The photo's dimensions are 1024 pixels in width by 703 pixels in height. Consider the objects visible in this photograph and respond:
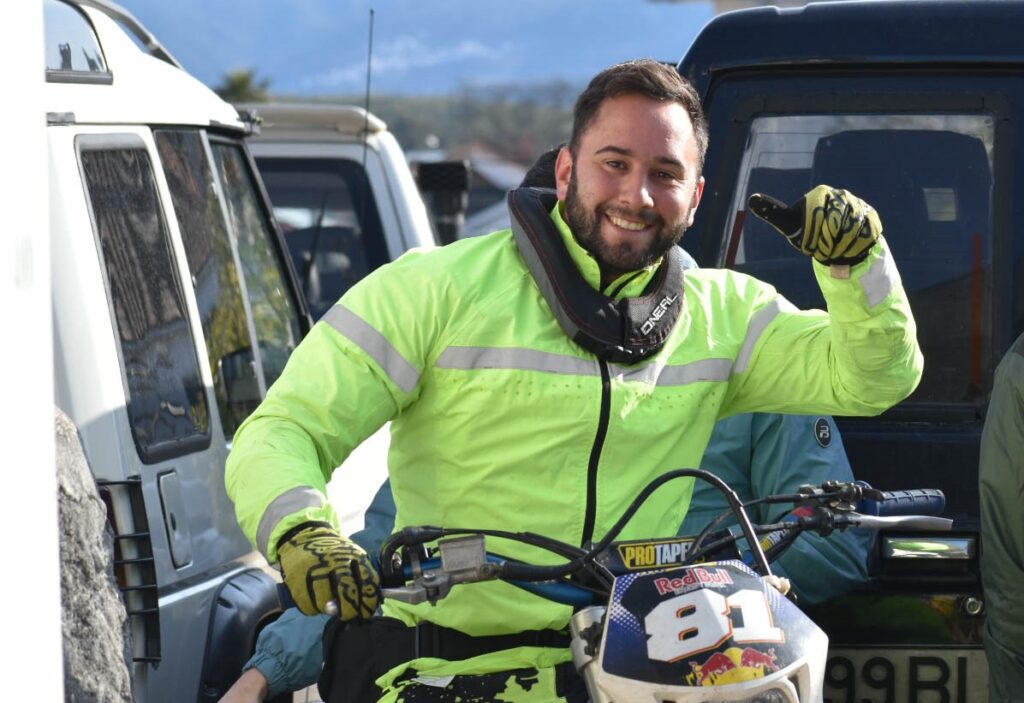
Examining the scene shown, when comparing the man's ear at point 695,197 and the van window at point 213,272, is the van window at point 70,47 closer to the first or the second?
the van window at point 213,272

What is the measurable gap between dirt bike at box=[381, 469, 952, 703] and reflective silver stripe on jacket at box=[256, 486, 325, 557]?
0.51ft

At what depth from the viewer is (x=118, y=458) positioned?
456 cm

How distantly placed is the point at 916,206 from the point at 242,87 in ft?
194

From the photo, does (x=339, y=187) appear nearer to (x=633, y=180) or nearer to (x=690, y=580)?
(x=633, y=180)

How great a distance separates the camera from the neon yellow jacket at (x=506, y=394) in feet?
10.6

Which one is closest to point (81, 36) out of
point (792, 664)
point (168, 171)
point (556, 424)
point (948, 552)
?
point (168, 171)

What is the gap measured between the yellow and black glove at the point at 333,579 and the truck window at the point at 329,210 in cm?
637

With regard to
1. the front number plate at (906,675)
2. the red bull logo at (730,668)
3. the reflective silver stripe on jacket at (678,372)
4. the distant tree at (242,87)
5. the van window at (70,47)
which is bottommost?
the distant tree at (242,87)

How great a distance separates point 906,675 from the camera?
3986mm

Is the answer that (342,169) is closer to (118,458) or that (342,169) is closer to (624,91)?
(118,458)

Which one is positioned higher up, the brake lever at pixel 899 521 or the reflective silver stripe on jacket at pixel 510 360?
A: the reflective silver stripe on jacket at pixel 510 360

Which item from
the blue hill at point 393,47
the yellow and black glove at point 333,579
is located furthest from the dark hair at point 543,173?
the blue hill at point 393,47

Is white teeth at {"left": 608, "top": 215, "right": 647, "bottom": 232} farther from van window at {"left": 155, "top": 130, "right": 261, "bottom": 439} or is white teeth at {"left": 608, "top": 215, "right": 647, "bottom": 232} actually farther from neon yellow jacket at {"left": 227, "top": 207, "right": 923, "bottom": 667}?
van window at {"left": 155, "top": 130, "right": 261, "bottom": 439}

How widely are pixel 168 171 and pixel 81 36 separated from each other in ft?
1.77
